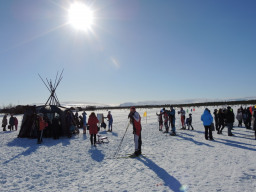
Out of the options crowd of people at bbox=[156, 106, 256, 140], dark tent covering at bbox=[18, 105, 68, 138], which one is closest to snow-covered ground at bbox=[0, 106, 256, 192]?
crowd of people at bbox=[156, 106, 256, 140]

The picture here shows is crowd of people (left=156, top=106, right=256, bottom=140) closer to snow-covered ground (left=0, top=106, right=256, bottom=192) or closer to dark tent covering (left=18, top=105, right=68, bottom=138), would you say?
snow-covered ground (left=0, top=106, right=256, bottom=192)

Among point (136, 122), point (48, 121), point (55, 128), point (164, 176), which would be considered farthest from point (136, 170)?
point (48, 121)

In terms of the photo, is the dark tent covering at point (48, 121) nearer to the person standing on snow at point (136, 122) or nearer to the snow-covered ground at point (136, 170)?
the snow-covered ground at point (136, 170)

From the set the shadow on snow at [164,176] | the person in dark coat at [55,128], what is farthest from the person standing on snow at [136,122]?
the person in dark coat at [55,128]

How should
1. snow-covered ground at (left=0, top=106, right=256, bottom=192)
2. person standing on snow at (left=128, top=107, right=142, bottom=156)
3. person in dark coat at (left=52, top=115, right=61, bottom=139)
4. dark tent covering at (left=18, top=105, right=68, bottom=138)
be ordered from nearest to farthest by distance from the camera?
snow-covered ground at (left=0, top=106, right=256, bottom=192)
person standing on snow at (left=128, top=107, right=142, bottom=156)
person in dark coat at (left=52, top=115, right=61, bottom=139)
dark tent covering at (left=18, top=105, right=68, bottom=138)

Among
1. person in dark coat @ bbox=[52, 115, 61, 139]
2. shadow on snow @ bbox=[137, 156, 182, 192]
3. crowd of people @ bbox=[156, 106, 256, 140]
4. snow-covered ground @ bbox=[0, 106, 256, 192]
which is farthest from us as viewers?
person in dark coat @ bbox=[52, 115, 61, 139]

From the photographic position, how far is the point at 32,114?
1434 cm

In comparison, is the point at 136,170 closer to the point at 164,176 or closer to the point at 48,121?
the point at 164,176

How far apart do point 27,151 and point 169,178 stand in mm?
7544

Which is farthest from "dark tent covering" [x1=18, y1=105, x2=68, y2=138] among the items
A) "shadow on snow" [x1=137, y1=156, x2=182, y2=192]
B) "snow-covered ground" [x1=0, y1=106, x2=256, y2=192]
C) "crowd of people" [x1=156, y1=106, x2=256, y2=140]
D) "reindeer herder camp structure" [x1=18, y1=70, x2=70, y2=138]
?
"shadow on snow" [x1=137, y1=156, x2=182, y2=192]

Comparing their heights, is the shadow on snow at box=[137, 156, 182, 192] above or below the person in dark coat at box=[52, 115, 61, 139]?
below

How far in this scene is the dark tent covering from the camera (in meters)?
13.6

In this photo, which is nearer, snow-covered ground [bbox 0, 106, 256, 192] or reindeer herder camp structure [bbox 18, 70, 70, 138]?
snow-covered ground [bbox 0, 106, 256, 192]

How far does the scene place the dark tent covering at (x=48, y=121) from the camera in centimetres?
1364
